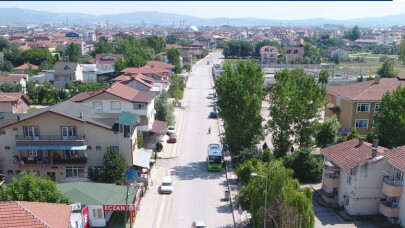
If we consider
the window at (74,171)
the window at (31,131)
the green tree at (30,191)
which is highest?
the window at (31,131)

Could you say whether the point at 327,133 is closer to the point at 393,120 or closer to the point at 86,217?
the point at 393,120

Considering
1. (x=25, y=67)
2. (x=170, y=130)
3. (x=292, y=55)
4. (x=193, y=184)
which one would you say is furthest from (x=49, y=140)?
(x=292, y=55)

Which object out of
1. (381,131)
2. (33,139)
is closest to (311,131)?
(381,131)

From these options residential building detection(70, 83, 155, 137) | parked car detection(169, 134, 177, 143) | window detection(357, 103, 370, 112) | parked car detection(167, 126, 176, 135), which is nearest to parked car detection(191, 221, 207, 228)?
residential building detection(70, 83, 155, 137)

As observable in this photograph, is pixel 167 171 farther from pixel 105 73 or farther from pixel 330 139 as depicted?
pixel 105 73

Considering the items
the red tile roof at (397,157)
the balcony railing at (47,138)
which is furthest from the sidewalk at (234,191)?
the balcony railing at (47,138)

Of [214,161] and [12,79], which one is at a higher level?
[12,79]

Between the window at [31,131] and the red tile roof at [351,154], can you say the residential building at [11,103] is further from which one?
the red tile roof at [351,154]
